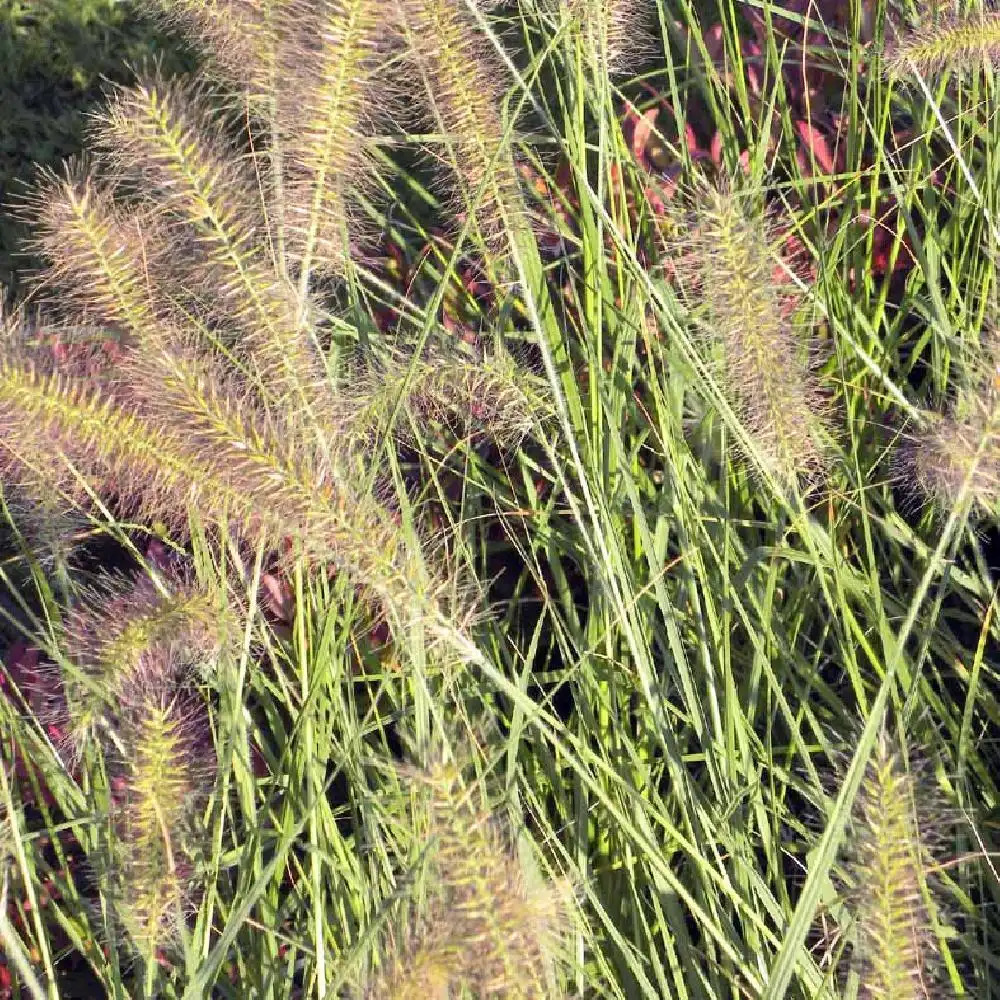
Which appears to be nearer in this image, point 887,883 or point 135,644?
point 887,883

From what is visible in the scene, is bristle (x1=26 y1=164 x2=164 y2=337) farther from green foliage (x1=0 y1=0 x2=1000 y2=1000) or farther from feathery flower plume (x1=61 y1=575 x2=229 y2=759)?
feathery flower plume (x1=61 y1=575 x2=229 y2=759)

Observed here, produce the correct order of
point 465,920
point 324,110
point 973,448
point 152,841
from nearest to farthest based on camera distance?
point 465,920
point 973,448
point 152,841
point 324,110

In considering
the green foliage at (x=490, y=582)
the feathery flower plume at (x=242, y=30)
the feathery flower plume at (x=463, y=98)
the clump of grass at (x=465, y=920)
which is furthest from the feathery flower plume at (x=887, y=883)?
the feathery flower plume at (x=242, y=30)

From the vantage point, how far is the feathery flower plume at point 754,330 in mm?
1548

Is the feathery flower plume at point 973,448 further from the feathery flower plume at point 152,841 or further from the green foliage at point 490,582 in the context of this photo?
the feathery flower plume at point 152,841

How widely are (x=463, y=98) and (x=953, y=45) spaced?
63 cm

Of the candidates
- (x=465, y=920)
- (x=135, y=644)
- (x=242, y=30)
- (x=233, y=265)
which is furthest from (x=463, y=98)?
(x=465, y=920)

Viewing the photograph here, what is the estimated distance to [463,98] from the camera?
178 cm

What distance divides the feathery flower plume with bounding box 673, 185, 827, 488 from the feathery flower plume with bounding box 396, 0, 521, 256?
31 centimetres

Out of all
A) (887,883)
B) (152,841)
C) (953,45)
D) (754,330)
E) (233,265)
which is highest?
(233,265)

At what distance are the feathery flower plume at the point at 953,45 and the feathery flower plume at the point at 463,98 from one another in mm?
534

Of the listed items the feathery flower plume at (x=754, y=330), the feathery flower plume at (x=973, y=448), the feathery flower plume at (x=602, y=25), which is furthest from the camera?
Result: the feathery flower plume at (x=602, y=25)

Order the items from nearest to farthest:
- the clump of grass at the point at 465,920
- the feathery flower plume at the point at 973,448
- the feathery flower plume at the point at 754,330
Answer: the clump of grass at the point at 465,920
the feathery flower plume at the point at 973,448
the feathery flower plume at the point at 754,330

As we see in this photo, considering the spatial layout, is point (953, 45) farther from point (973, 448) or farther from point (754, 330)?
point (973, 448)
